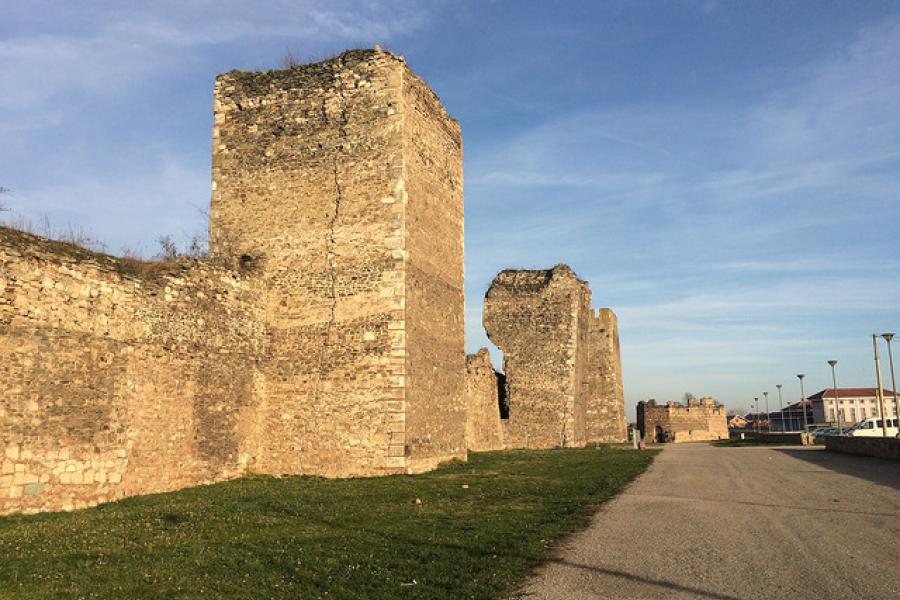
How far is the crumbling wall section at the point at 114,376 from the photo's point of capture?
10.1 m

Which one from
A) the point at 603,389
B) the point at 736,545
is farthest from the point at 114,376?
the point at 603,389

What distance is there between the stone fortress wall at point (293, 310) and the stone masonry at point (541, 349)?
36.7 feet

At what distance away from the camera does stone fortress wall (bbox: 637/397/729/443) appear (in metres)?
42.2

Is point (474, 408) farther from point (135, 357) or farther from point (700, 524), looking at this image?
point (700, 524)

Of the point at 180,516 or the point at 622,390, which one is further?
the point at 622,390

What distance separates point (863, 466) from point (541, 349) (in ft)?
45.7

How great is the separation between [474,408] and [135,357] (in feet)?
47.8

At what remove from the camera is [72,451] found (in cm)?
1070

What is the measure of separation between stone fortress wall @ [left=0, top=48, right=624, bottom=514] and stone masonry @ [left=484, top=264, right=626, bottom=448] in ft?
36.7

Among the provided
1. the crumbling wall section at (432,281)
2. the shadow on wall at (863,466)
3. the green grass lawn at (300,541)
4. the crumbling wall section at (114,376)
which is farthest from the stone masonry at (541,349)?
the green grass lawn at (300,541)

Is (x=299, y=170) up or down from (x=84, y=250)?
up

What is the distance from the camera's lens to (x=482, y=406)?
25.8m

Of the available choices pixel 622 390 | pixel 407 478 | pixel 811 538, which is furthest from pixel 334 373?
pixel 622 390

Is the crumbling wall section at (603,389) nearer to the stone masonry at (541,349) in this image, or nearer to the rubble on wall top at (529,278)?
the stone masonry at (541,349)
